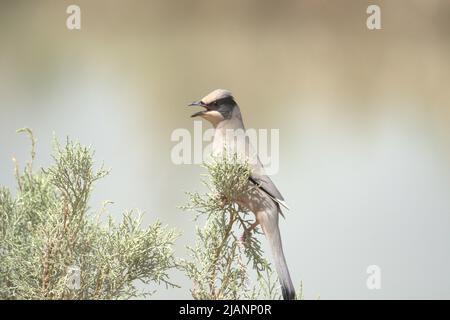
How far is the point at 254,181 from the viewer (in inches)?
52.1

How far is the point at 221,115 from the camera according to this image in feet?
5.04

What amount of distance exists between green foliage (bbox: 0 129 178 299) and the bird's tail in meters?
0.23

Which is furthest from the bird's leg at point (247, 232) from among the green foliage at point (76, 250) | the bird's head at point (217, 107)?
the bird's head at point (217, 107)

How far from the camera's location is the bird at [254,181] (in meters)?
1.22

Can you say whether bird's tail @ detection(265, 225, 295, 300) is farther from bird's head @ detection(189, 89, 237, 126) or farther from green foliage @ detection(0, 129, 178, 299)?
bird's head @ detection(189, 89, 237, 126)

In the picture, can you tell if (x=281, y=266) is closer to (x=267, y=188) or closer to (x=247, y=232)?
(x=247, y=232)

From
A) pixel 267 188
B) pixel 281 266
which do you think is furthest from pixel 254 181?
pixel 281 266

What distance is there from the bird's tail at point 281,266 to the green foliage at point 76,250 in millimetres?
231

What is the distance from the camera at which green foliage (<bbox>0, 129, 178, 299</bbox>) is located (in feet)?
3.36

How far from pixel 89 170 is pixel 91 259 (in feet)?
0.59

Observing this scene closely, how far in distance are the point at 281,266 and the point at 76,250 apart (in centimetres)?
43
